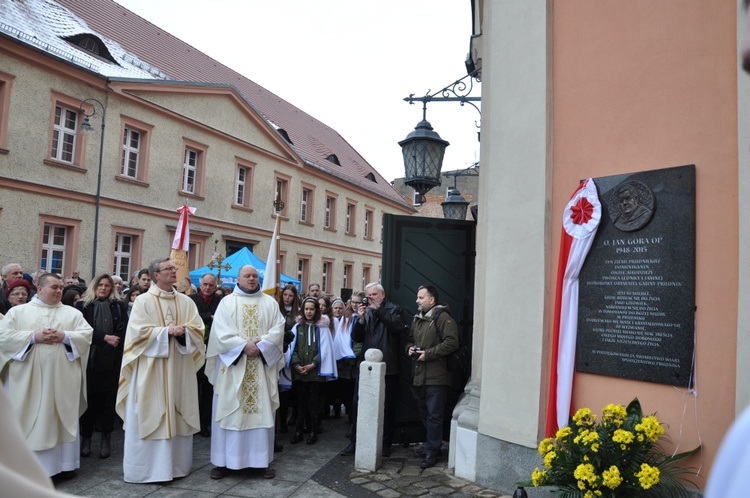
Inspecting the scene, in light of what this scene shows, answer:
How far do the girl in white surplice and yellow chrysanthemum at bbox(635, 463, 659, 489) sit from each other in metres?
4.21

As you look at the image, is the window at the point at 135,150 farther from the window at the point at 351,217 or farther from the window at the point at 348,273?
the window at the point at 348,273

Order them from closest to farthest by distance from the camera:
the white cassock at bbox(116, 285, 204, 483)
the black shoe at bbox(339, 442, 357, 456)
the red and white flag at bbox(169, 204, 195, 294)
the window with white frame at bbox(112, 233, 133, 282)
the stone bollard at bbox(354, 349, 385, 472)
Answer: the white cassock at bbox(116, 285, 204, 483)
the stone bollard at bbox(354, 349, 385, 472)
the black shoe at bbox(339, 442, 357, 456)
the red and white flag at bbox(169, 204, 195, 294)
the window with white frame at bbox(112, 233, 133, 282)

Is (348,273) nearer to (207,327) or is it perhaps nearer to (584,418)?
(207,327)

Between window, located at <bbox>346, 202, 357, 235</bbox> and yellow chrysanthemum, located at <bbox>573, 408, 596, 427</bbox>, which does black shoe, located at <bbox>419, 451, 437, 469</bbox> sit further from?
window, located at <bbox>346, 202, 357, 235</bbox>

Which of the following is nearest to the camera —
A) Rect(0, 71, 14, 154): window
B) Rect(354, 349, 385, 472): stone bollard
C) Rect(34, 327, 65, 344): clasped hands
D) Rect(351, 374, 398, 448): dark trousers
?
Rect(34, 327, 65, 344): clasped hands

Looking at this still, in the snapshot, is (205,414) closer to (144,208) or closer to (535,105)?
(535,105)

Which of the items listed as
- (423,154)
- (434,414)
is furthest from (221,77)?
(434,414)

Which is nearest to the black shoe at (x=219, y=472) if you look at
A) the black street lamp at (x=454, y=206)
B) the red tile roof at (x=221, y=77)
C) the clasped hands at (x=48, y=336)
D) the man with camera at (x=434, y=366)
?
the clasped hands at (x=48, y=336)

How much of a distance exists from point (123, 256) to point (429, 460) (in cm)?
1571

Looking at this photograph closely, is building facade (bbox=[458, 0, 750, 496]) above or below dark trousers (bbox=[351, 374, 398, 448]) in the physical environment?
above

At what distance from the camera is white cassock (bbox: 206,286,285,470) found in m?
5.99

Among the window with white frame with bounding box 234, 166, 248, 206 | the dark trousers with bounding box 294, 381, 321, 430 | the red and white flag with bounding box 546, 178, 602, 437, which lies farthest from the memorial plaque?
the window with white frame with bounding box 234, 166, 248, 206

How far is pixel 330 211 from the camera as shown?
31344 mm

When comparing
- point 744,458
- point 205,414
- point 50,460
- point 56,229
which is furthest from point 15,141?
point 744,458
